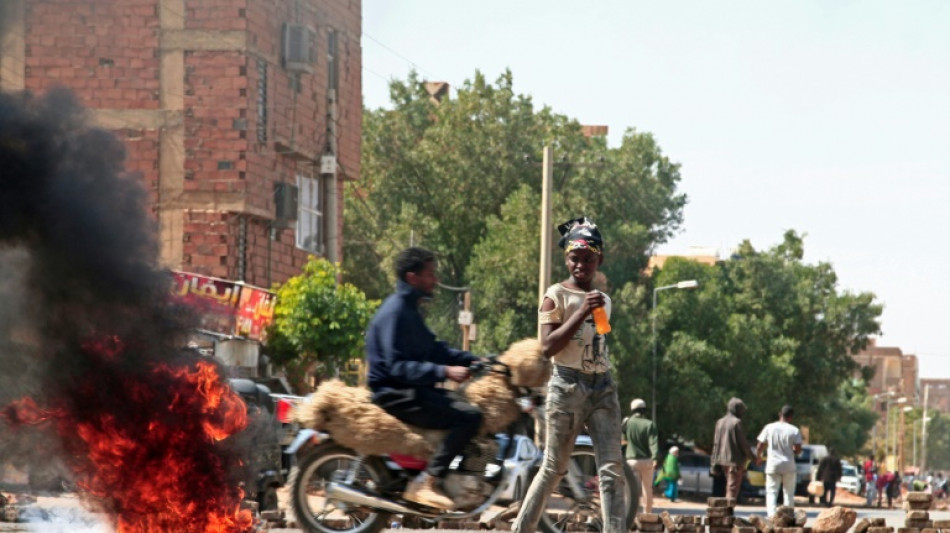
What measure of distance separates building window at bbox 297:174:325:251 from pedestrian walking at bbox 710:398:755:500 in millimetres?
19736

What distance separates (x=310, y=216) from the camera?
3750cm

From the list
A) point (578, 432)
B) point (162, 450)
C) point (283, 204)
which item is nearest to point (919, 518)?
point (578, 432)

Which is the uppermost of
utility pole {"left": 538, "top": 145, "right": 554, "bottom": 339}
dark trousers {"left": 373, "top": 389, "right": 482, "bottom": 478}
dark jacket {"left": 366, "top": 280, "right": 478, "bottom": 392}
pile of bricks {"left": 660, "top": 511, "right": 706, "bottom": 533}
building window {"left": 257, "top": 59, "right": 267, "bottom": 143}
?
building window {"left": 257, "top": 59, "right": 267, "bottom": 143}

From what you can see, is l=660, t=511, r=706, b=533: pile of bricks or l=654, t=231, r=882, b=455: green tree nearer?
l=660, t=511, r=706, b=533: pile of bricks

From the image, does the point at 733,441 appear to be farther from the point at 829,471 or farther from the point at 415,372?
the point at 829,471

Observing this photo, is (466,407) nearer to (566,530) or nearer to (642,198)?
(566,530)

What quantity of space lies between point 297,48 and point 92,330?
23545 millimetres

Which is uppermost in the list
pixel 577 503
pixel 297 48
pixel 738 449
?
pixel 297 48

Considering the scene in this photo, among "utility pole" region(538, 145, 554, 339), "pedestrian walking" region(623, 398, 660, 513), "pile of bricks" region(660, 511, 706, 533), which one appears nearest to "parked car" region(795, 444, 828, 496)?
"utility pole" region(538, 145, 554, 339)

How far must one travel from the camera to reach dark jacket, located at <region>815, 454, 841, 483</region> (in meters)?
42.5

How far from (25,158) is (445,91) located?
6913cm

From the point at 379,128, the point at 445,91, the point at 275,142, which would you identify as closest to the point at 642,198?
the point at 379,128

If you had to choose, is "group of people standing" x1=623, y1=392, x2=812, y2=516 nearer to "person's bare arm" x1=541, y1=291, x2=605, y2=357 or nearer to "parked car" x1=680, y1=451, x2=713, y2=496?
"person's bare arm" x1=541, y1=291, x2=605, y2=357

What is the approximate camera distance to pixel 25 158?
36.7 feet
